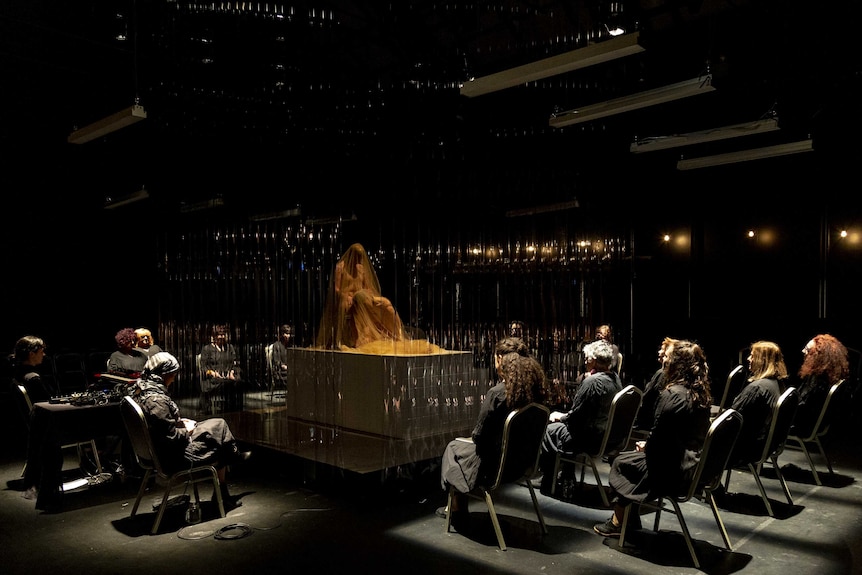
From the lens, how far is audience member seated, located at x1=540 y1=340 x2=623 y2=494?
419 centimetres

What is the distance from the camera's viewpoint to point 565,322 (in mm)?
7410

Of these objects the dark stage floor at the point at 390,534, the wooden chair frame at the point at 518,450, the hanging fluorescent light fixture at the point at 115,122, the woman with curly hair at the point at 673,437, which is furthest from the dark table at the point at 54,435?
the woman with curly hair at the point at 673,437

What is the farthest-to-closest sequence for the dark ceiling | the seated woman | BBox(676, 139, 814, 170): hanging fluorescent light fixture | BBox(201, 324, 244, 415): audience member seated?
BBox(201, 324, 244, 415): audience member seated → the seated woman → BBox(676, 139, 814, 170): hanging fluorescent light fixture → the dark ceiling

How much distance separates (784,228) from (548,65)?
5.39m

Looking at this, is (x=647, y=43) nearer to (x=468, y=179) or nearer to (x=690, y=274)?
(x=468, y=179)

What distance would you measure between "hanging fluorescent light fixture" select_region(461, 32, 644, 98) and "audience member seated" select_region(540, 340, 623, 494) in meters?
1.95

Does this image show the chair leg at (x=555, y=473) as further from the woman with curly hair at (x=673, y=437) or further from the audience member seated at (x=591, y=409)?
the woman with curly hair at (x=673, y=437)

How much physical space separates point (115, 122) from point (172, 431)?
329cm

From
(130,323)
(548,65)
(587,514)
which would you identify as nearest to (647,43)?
(548,65)

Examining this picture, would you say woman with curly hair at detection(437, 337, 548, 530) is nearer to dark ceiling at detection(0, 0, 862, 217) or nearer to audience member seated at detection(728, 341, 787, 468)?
audience member seated at detection(728, 341, 787, 468)

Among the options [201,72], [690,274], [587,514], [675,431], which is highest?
[201,72]

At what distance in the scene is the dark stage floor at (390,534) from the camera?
3354 mm

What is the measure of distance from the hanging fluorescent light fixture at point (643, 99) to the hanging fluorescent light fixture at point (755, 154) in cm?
200

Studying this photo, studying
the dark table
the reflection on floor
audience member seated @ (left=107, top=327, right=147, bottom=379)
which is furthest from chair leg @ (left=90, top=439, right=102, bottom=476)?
the reflection on floor
